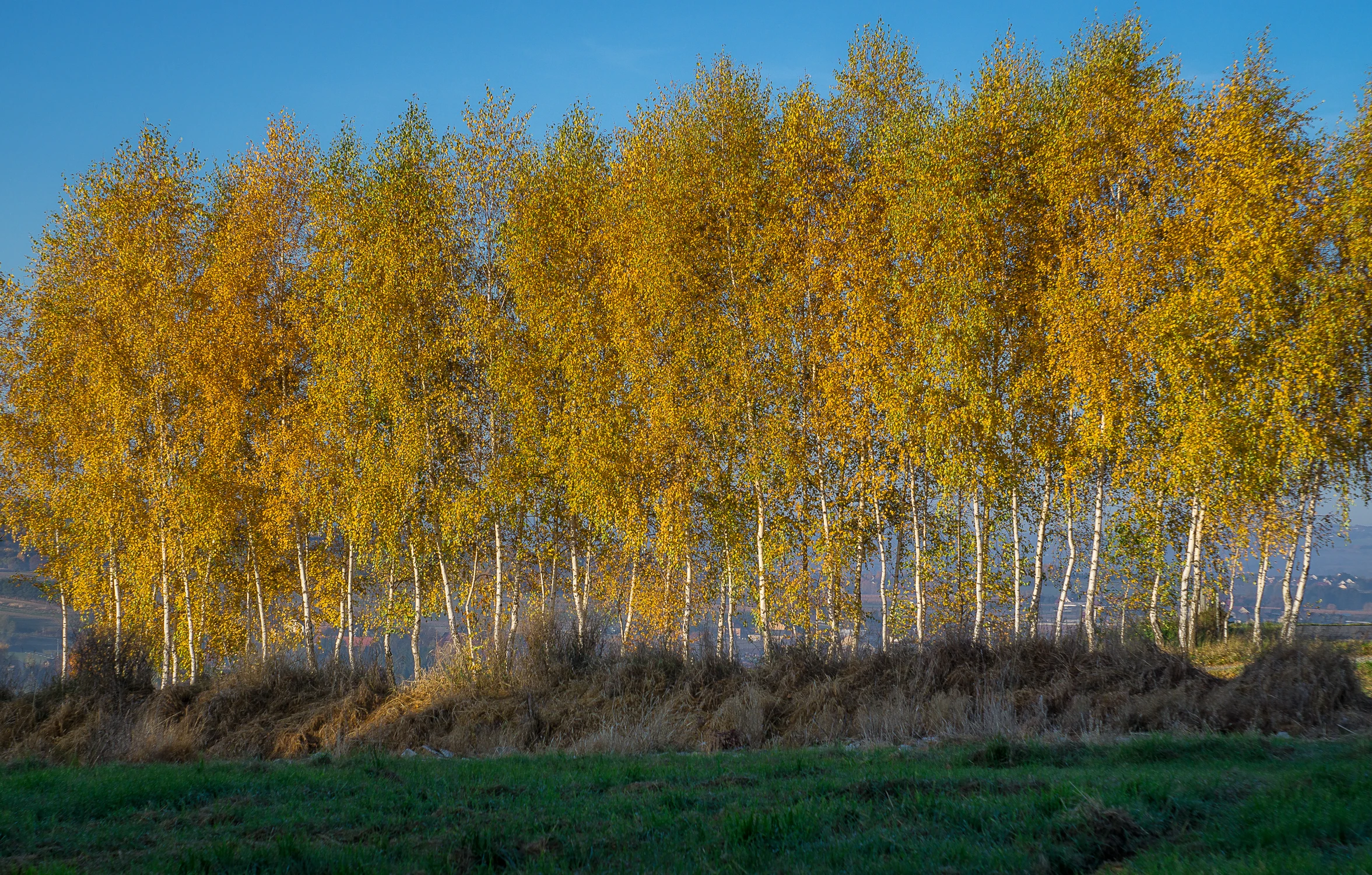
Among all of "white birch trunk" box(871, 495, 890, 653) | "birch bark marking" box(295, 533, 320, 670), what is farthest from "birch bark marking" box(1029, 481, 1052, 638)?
"birch bark marking" box(295, 533, 320, 670)

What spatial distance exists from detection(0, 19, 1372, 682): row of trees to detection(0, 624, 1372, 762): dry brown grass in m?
1.23

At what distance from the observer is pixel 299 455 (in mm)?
21922

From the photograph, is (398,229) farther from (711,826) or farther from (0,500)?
(711,826)

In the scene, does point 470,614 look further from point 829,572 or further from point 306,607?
point 829,572

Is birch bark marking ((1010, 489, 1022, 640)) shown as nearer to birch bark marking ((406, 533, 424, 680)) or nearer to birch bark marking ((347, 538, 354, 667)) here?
birch bark marking ((406, 533, 424, 680))

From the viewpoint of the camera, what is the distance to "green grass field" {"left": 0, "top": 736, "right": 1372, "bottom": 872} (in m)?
5.46

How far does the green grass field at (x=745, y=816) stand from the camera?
546 centimetres

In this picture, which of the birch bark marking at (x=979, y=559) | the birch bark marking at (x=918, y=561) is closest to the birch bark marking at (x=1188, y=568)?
the birch bark marking at (x=979, y=559)

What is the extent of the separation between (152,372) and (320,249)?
5538 mm

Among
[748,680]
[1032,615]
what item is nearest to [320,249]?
[748,680]

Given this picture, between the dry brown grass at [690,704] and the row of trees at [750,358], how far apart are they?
1226mm

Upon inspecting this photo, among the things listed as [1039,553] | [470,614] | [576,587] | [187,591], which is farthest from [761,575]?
[187,591]

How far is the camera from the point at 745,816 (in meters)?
6.39

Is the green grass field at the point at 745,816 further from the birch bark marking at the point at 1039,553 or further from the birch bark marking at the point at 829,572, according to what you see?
the birch bark marking at the point at 829,572
